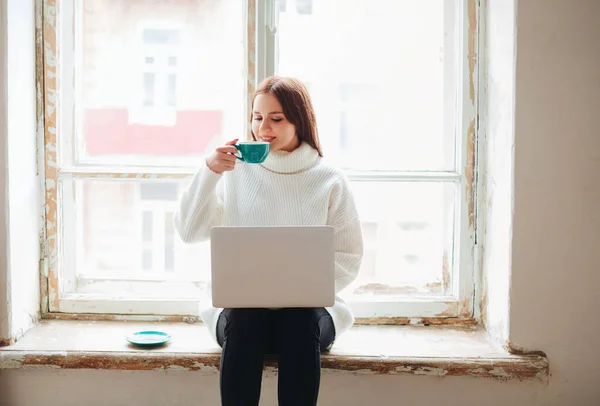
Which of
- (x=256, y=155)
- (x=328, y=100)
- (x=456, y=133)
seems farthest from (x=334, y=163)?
(x=256, y=155)

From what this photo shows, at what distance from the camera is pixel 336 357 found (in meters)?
1.75

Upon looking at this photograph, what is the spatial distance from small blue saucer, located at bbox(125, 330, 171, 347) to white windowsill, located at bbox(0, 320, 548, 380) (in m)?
0.02

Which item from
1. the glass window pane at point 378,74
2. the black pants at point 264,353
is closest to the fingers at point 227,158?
the black pants at point 264,353

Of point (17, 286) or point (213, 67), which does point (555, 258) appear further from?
point (17, 286)

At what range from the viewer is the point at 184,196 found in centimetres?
177

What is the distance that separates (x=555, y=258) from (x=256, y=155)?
86cm

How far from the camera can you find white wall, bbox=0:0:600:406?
175 centimetres

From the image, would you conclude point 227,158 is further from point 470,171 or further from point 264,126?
point 470,171

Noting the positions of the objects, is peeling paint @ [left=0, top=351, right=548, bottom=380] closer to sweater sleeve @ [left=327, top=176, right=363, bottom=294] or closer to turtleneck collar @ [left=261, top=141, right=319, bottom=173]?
sweater sleeve @ [left=327, top=176, right=363, bottom=294]

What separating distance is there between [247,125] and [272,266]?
2.21ft

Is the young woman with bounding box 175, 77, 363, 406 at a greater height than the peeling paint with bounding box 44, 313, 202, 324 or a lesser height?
greater

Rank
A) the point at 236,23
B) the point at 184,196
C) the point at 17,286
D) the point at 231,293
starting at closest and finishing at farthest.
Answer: the point at 231,293, the point at 184,196, the point at 17,286, the point at 236,23

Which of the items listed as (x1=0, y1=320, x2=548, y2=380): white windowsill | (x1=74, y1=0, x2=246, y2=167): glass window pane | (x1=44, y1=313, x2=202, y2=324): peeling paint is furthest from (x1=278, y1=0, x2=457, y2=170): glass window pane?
(x1=44, y1=313, x2=202, y2=324): peeling paint

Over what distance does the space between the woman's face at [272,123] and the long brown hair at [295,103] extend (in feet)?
0.05
